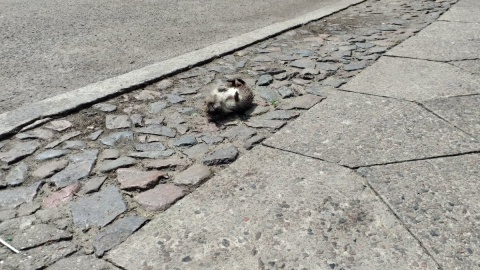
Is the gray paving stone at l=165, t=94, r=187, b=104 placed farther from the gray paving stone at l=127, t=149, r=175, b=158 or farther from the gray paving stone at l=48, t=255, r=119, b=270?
the gray paving stone at l=48, t=255, r=119, b=270

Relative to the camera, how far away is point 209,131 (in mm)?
3244

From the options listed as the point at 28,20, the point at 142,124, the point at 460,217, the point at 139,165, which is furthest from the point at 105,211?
the point at 28,20

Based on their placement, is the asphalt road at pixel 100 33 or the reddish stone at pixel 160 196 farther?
the asphalt road at pixel 100 33

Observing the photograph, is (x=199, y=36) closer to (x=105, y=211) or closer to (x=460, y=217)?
(x=105, y=211)

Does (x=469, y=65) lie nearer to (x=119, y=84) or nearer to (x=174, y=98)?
(x=174, y=98)

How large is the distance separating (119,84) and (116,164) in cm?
128

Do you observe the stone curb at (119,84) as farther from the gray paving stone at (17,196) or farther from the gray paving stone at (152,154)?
the gray paving stone at (152,154)

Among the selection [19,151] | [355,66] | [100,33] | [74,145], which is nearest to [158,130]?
[74,145]

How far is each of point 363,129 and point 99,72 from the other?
2527 mm

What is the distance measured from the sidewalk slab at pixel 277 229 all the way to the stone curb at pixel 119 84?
4.92 feet

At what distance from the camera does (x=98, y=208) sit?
2369 mm

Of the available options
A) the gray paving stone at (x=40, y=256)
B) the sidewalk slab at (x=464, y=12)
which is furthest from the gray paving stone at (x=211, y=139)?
the sidewalk slab at (x=464, y=12)

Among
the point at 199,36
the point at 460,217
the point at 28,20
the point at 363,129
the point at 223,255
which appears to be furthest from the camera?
the point at 28,20

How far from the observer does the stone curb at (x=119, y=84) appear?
127 inches
